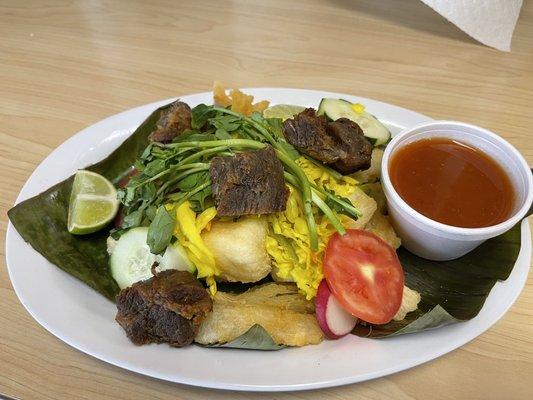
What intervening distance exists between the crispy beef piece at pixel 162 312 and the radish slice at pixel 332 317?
1.46ft

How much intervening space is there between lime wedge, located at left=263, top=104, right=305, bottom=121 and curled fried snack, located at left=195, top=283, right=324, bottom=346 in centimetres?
101

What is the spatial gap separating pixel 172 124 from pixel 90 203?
540 millimetres

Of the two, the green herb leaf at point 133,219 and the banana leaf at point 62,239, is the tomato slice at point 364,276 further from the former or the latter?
the banana leaf at point 62,239

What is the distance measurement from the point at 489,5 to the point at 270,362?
10.6 feet

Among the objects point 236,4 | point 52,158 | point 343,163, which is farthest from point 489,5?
point 52,158

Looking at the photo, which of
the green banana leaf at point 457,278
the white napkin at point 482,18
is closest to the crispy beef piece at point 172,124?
the green banana leaf at point 457,278

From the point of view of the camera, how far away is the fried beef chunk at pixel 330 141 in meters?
2.11


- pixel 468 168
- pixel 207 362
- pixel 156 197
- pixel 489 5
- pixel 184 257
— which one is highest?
pixel 489 5

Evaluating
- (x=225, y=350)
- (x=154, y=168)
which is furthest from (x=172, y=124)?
(x=225, y=350)

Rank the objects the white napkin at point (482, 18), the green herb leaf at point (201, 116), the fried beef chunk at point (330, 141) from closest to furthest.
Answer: the fried beef chunk at point (330, 141)
the green herb leaf at point (201, 116)
the white napkin at point (482, 18)

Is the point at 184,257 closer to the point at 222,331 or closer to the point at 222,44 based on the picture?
the point at 222,331

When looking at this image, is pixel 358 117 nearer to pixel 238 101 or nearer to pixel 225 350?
pixel 238 101

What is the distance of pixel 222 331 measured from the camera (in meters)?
1.92

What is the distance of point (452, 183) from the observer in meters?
2.16
